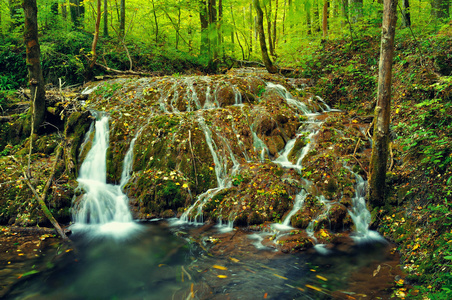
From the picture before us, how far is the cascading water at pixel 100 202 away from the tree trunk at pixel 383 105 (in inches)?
219

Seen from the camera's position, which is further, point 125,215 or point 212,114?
point 212,114

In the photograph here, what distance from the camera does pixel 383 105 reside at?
5.06m

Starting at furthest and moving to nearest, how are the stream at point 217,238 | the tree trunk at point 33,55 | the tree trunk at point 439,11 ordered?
1. the tree trunk at point 439,11
2. the tree trunk at point 33,55
3. the stream at point 217,238

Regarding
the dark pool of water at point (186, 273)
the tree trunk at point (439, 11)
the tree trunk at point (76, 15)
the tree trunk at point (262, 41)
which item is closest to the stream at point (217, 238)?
the dark pool of water at point (186, 273)

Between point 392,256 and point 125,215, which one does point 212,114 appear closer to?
point 125,215

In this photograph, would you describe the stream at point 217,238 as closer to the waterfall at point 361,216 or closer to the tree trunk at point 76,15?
the waterfall at point 361,216

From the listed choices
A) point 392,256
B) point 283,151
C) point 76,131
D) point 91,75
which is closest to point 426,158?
point 392,256

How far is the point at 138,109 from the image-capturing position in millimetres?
9102

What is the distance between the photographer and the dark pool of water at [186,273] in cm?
394

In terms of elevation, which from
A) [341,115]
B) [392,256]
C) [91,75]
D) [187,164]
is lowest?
[392,256]

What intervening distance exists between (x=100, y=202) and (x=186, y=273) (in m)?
3.51

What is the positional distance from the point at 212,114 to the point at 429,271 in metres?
6.89

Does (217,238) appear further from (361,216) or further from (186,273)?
(361,216)

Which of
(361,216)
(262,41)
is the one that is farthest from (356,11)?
(361,216)
